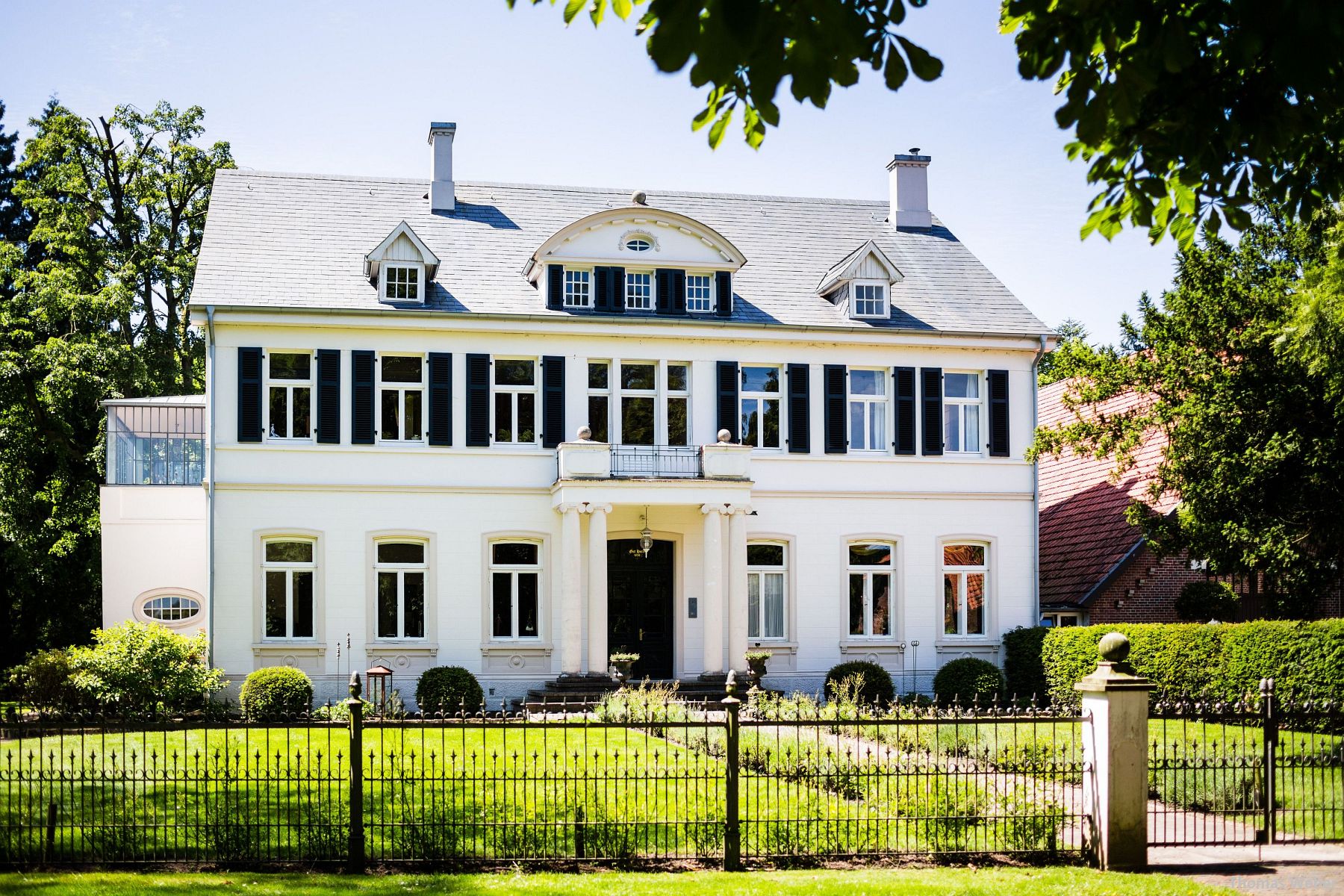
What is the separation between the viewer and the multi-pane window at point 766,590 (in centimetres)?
2458

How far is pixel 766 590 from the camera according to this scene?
2472 centimetres

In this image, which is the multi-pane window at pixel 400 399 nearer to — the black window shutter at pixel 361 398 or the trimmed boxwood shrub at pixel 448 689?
the black window shutter at pixel 361 398

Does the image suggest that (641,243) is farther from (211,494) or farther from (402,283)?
(211,494)

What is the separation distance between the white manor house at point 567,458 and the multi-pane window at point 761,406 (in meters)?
0.09

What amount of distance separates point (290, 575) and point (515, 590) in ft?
12.9

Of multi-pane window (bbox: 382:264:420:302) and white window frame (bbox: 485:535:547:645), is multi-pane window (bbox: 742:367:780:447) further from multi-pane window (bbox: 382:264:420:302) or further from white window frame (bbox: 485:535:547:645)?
multi-pane window (bbox: 382:264:420:302)

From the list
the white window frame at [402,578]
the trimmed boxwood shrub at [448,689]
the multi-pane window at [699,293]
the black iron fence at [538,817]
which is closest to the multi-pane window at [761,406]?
the multi-pane window at [699,293]

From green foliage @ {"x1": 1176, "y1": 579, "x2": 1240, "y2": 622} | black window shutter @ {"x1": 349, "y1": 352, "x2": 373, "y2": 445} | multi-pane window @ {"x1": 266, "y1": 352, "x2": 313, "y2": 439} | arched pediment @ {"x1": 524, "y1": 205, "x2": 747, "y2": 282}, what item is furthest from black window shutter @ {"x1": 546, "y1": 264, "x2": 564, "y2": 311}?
green foliage @ {"x1": 1176, "y1": 579, "x2": 1240, "y2": 622}

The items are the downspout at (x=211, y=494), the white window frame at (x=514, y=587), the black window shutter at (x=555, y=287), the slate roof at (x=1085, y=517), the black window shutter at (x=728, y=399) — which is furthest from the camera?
the slate roof at (x=1085, y=517)

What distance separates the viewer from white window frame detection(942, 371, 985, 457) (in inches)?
1001

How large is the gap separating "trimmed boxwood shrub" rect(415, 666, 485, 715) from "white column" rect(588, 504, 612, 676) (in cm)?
208

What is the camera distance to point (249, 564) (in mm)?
22875

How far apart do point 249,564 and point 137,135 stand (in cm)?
1482

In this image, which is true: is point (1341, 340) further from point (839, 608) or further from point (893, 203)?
point (893, 203)
